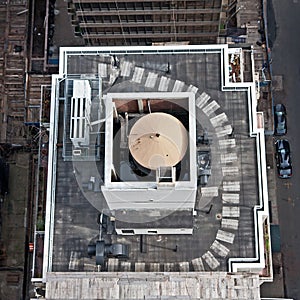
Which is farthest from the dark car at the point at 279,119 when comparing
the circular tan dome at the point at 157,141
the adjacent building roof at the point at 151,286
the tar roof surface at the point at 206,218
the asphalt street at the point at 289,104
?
the circular tan dome at the point at 157,141

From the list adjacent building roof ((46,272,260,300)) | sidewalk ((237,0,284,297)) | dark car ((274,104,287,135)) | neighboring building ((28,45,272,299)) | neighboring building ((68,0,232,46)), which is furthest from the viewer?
dark car ((274,104,287,135))

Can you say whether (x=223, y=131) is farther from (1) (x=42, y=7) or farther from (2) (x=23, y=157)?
(1) (x=42, y=7)

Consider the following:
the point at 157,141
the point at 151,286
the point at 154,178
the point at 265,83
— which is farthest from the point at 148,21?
the point at 151,286

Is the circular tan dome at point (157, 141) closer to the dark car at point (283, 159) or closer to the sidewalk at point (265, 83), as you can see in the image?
the sidewalk at point (265, 83)

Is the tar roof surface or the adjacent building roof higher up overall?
the tar roof surface

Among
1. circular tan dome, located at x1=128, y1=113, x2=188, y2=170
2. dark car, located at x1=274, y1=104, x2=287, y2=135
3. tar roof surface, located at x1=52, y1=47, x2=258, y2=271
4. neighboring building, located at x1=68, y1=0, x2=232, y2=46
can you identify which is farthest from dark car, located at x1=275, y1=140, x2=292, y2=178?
circular tan dome, located at x1=128, y1=113, x2=188, y2=170

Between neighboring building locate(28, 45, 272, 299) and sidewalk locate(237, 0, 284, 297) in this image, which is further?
sidewalk locate(237, 0, 284, 297)

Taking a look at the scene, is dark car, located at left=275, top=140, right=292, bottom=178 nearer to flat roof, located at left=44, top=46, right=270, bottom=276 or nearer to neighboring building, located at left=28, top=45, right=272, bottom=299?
neighboring building, located at left=28, top=45, right=272, bottom=299

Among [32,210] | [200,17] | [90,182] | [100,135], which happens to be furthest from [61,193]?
[200,17]
